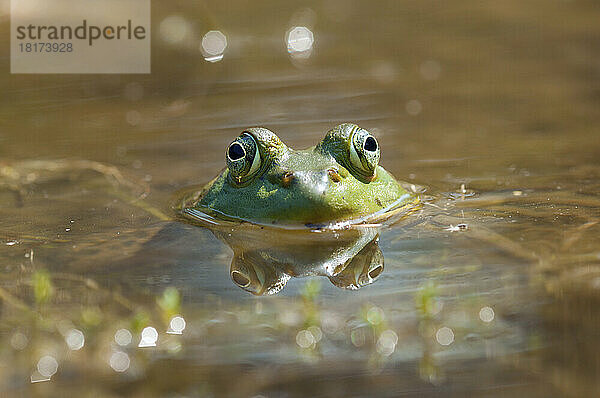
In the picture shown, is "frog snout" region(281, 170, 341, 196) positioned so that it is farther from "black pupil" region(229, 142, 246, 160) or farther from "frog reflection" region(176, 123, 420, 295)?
"black pupil" region(229, 142, 246, 160)

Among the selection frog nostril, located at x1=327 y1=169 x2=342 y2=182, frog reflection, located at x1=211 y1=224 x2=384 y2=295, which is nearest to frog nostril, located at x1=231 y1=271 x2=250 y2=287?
frog reflection, located at x1=211 y1=224 x2=384 y2=295

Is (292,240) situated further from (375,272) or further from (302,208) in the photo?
(375,272)

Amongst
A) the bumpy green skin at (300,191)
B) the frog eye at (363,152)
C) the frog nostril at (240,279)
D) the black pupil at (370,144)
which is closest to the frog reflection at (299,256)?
the frog nostril at (240,279)

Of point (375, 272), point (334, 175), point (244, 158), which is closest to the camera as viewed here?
point (375, 272)

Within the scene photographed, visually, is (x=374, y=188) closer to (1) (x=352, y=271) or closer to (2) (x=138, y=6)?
(1) (x=352, y=271)

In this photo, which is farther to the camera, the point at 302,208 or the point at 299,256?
the point at 302,208

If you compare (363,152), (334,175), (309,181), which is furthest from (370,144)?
(309,181)

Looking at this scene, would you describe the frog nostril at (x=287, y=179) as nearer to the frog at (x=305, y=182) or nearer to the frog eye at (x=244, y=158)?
the frog at (x=305, y=182)

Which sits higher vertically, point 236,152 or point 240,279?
point 236,152
